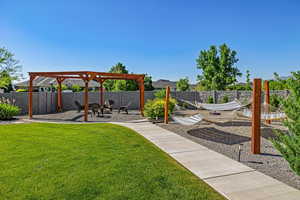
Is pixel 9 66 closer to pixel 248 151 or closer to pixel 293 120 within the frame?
pixel 248 151

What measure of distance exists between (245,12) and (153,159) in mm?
10430

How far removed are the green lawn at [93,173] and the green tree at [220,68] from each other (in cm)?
2223

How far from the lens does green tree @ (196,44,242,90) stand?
2541 cm

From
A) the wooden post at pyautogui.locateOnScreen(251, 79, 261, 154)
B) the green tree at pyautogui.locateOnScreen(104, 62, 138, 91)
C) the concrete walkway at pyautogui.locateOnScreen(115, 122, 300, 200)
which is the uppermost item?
the green tree at pyautogui.locateOnScreen(104, 62, 138, 91)

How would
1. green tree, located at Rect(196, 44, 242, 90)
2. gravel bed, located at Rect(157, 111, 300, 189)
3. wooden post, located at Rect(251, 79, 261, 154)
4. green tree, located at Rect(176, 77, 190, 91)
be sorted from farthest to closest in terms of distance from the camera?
green tree, located at Rect(176, 77, 190, 91), green tree, located at Rect(196, 44, 242, 90), wooden post, located at Rect(251, 79, 261, 154), gravel bed, located at Rect(157, 111, 300, 189)

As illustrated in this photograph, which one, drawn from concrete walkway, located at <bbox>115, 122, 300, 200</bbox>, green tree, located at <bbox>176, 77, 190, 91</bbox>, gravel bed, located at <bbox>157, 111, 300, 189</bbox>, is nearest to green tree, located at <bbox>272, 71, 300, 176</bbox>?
concrete walkway, located at <bbox>115, 122, 300, 200</bbox>

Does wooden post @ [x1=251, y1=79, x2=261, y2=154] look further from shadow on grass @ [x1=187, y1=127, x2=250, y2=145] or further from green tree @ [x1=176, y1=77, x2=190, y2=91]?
green tree @ [x1=176, y1=77, x2=190, y2=91]

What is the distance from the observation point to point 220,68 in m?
25.6

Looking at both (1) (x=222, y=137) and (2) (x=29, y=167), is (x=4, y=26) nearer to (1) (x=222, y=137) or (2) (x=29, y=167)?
(2) (x=29, y=167)

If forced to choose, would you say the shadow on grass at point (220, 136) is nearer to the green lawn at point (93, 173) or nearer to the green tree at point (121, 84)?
the green lawn at point (93, 173)

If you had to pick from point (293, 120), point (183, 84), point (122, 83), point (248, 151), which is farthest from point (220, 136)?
point (183, 84)

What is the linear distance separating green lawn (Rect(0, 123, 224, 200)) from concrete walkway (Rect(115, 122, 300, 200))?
8.5 inches

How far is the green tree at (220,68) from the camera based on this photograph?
25.4 metres

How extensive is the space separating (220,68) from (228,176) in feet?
79.4
